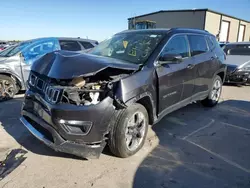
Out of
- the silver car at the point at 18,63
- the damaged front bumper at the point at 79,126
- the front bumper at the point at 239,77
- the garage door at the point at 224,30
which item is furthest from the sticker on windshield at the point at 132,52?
the garage door at the point at 224,30

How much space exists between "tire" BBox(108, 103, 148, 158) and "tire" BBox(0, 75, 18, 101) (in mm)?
4094

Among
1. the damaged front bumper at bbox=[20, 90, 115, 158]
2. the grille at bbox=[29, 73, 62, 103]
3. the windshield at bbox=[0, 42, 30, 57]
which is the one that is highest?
the windshield at bbox=[0, 42, 30, 57]

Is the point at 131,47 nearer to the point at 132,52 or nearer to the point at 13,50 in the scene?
the point at 132,52

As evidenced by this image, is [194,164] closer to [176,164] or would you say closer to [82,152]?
[176,164]

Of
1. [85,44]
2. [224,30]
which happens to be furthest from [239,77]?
[224,30]

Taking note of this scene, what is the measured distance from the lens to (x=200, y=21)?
→ 29.1 meters

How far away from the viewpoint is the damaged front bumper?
8.87 ft

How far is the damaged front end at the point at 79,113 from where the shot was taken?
2.72 m

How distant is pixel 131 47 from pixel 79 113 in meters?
1.71

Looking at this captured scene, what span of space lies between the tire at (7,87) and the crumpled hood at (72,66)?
10.2 feet

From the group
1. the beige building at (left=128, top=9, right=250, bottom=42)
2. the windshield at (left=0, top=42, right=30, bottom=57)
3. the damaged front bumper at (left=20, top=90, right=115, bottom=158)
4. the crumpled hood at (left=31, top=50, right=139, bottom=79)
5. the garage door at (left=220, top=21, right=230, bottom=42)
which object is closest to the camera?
the damaged front bumper at (left=20, top=90, right=115, bottom=158)

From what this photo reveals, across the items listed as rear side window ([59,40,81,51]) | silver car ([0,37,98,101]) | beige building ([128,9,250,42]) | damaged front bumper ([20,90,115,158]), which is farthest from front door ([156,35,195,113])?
beige building ([128,9,250,42])

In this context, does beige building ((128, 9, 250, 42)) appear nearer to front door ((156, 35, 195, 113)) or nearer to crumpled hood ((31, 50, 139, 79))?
front door ((156, 35, 195, 113))

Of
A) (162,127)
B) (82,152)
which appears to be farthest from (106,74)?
(162,127)
